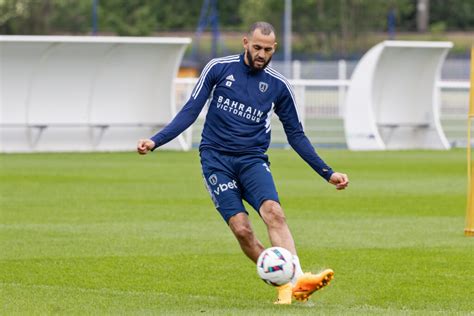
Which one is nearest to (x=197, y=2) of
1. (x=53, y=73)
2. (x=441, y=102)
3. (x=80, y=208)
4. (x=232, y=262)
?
(x=441, y=102)

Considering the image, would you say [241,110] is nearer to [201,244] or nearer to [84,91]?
[201,244]

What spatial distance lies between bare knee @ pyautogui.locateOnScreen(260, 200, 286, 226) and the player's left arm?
588mm

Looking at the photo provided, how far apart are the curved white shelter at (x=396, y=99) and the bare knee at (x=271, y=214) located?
78.5 feet

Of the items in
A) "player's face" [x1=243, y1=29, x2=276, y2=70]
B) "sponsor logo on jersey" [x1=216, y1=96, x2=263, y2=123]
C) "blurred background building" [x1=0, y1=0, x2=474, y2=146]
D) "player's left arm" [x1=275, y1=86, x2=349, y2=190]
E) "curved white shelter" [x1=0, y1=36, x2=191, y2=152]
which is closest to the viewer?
"player's face" [x1=243, y1=29, x2=276, y2=70]

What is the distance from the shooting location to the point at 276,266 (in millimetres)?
9391

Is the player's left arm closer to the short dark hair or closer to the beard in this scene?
the beard

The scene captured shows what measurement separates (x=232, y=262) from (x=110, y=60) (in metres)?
20.0

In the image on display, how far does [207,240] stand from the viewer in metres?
14.9

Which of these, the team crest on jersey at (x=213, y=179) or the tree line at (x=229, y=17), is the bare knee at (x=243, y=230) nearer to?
the team crest on jersey at (x=213, y=179)

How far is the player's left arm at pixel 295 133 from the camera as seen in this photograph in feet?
33.4

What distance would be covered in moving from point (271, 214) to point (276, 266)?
54 cm

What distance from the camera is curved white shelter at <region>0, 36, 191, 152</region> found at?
3141 cm

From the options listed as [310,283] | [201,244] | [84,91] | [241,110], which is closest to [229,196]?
[241,110]

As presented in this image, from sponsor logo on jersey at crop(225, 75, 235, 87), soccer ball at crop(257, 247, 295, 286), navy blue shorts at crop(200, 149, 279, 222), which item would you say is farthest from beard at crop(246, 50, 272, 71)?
soccer ball at crop(257, 247, 295, 286)
